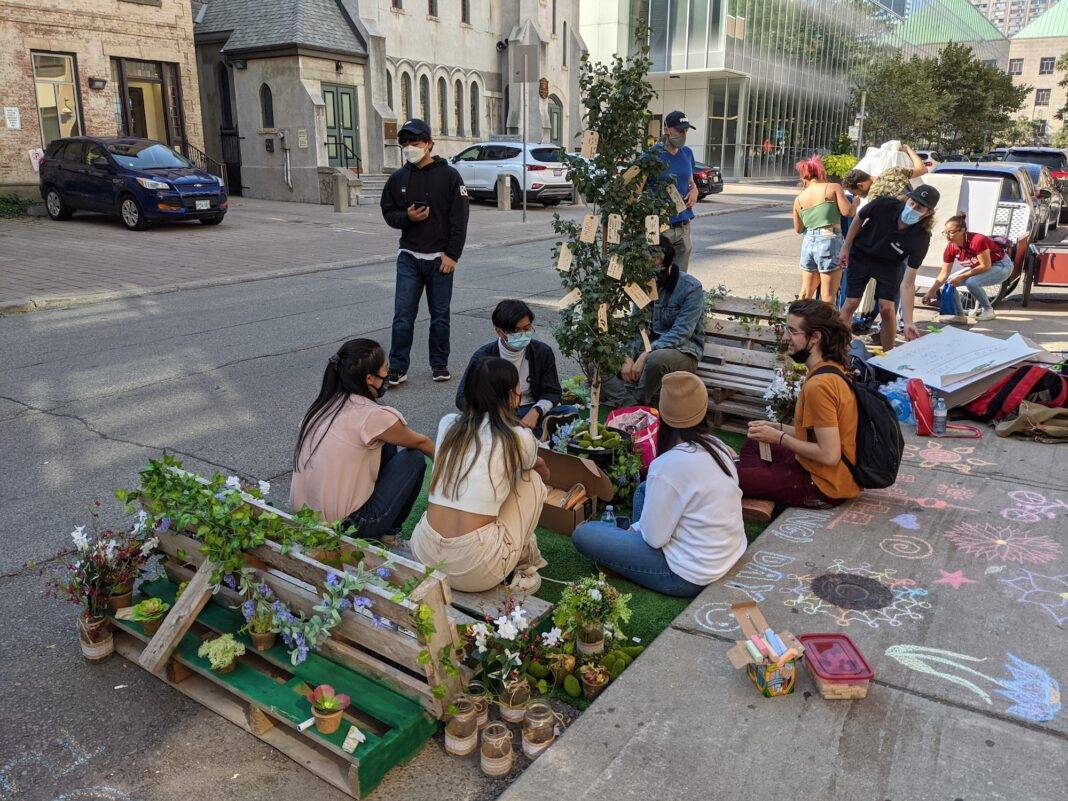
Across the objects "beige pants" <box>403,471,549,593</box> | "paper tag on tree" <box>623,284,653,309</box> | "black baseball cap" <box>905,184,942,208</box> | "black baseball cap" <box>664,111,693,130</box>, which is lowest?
"beige pants" <box>403,471,549,593</box>

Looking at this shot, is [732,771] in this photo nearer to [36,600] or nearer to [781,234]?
[36,600]

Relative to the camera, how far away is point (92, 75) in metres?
20.6

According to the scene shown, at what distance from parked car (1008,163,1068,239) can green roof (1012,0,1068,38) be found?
95.2 metres

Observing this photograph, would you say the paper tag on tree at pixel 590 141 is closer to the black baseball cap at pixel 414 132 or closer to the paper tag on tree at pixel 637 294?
the paper tag on tree at pixel 637 294

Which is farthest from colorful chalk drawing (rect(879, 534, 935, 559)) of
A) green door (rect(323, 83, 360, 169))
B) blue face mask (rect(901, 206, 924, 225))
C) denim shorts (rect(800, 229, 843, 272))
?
green door (rect(323, 83, 360, 169))

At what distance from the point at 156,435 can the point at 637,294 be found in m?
3.56

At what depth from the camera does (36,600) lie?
3.85 m

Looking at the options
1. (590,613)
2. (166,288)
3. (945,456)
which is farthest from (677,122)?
(166,288)

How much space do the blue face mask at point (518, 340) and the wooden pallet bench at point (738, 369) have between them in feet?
4.77

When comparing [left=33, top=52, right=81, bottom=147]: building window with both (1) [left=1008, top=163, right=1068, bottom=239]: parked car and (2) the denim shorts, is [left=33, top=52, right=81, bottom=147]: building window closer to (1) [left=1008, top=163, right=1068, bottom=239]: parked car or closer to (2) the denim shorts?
(2) the denim shorts

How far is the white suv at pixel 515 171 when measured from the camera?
23094mm

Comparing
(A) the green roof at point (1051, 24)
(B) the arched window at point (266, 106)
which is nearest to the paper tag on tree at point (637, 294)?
(B) the arched window at point (266, 106)

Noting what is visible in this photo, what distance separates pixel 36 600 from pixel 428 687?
6.99ft

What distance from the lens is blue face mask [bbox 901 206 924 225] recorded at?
774 cm
